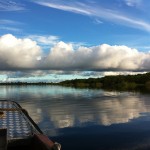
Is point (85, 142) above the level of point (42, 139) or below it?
below

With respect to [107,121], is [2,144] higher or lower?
higher

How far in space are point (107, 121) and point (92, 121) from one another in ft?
6.44

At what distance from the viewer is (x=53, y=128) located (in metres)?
32.5

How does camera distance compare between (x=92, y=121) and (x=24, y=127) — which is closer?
(x=24, y=127)

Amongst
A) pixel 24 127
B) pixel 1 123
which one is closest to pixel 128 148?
pixel 24 127

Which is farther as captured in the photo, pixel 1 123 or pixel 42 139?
pixel 1 123

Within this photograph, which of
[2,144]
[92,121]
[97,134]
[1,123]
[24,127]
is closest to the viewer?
[2,144]

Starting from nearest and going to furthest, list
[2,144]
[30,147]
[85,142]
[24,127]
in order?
[2,144], [30,147], [24,127], [85,142]

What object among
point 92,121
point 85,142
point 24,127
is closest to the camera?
point 24,127

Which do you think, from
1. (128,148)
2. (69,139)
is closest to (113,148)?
(128,148)

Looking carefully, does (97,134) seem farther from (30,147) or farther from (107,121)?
(30,147)

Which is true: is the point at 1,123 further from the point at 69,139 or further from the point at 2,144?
the point at 2,144

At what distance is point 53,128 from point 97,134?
5.89 metres

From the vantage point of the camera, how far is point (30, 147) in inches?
608
